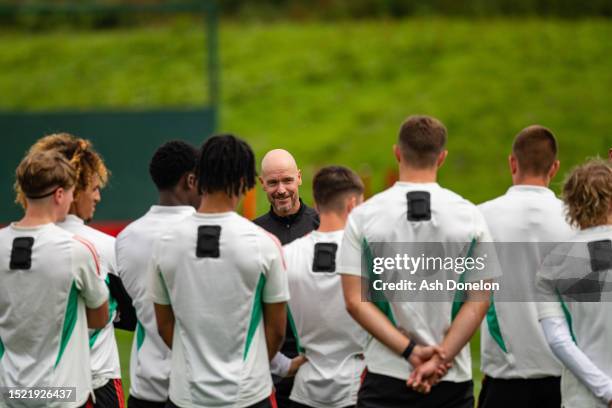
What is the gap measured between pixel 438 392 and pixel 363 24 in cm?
2351

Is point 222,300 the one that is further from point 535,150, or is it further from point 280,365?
point 535,150

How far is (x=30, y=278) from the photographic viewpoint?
437 cm

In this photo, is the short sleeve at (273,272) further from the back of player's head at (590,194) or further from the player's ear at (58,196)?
the back of player's head at (590,194)

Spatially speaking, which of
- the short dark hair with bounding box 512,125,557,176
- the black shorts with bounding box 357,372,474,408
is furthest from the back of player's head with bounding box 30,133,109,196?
the short dark hair with bounding box 512,125,557,176

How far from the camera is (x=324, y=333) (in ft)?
15.8

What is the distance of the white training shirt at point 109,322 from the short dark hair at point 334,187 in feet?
3.48

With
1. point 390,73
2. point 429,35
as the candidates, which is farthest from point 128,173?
point 429,35

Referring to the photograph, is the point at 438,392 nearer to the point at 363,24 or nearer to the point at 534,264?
the point at 534,264

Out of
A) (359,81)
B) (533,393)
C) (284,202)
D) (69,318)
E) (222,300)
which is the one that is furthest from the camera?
(359,81)

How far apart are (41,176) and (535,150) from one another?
247cm

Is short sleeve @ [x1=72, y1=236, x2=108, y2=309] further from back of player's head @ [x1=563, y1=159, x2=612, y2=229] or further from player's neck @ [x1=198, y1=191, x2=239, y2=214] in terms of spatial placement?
back of player's head @ [x1=563, y1=159, x2=612, y2=229]

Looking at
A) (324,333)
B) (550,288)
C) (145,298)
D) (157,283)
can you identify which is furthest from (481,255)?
(145,298)

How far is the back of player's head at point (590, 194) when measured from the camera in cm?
446

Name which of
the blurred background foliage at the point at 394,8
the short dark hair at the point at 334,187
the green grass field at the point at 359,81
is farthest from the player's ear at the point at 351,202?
the blurred background foliage at the point at 394,8
